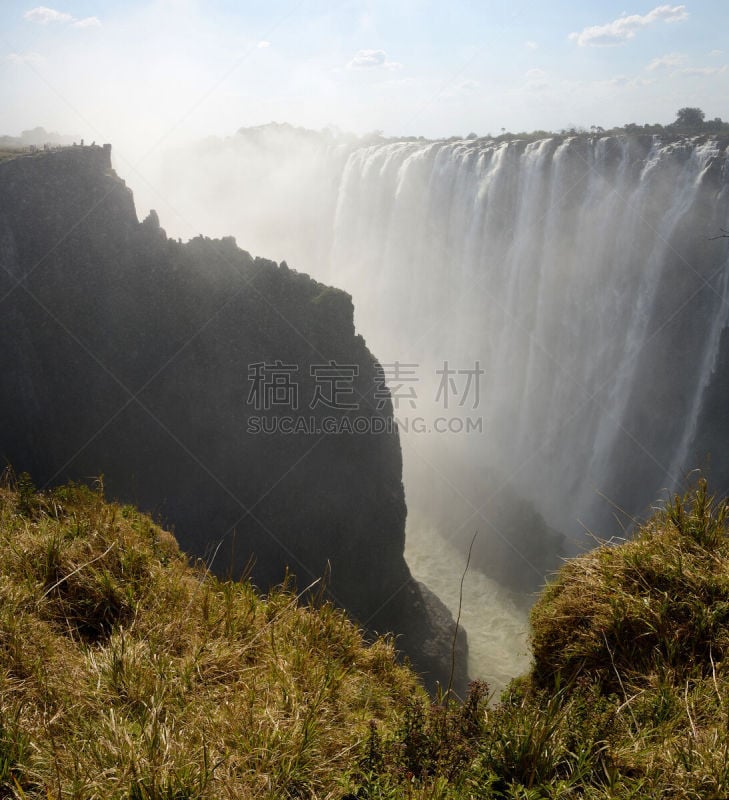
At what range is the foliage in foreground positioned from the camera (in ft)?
8.18

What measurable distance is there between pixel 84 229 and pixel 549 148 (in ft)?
82.4

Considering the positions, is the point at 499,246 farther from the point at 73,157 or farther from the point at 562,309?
the point at 73,157

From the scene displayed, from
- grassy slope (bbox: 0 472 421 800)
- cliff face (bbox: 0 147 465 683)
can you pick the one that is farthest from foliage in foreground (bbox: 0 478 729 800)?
cliff face (bbox: 0 147 465 683)

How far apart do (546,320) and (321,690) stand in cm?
3342

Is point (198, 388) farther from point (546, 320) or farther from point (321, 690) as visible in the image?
point (546, 320)

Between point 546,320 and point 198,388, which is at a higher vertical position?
point 546,320

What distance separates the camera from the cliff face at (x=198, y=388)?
20734 millimetres

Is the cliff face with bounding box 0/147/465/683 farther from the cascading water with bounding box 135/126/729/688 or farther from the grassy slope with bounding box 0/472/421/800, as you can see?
the grassy slope with bounding box 0/472/421/800

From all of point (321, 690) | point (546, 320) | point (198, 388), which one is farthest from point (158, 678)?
point (546, 320)

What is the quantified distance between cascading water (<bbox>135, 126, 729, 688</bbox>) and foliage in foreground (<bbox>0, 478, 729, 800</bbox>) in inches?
829

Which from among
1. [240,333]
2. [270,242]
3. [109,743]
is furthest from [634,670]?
[270,242]

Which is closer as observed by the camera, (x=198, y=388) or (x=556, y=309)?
(x=198, y=388)

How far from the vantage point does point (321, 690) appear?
10.8 ft

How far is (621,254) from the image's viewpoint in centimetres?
2942
